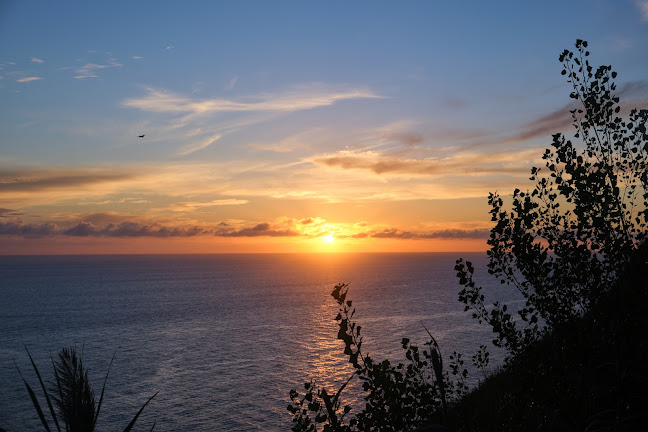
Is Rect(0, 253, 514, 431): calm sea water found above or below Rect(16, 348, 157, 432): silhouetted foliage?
below

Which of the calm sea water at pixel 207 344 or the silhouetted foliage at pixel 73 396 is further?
the calm sea water at pixel 207 344

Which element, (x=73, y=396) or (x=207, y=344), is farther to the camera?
(x=207, y=344)

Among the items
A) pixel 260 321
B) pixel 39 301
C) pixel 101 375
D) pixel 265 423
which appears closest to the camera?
pixel 265 423

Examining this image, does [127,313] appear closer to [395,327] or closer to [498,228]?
[395,327]

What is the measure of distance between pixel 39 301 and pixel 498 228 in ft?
621

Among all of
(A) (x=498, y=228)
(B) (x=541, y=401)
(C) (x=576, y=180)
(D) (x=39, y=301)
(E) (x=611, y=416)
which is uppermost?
(C) (x=576, y=180)

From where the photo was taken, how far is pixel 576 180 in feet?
33.8

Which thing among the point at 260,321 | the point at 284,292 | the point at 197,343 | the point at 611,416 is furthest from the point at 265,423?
the point at 284,292

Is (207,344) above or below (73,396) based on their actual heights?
below

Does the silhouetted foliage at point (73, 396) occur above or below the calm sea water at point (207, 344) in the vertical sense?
above

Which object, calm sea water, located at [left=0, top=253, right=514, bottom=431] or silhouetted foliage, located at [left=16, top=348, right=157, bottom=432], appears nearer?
silhouetted foliage, located at [left=16, top=348, right=157, bottom=432]

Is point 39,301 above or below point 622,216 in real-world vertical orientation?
below

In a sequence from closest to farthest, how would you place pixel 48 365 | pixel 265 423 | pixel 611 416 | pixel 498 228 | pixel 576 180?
pixel 611 416 < pixel 576 180 < pixel 498 228 < pixel 265 423 < pixel 48 365

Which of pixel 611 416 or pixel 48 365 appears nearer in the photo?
pixel 611 416
